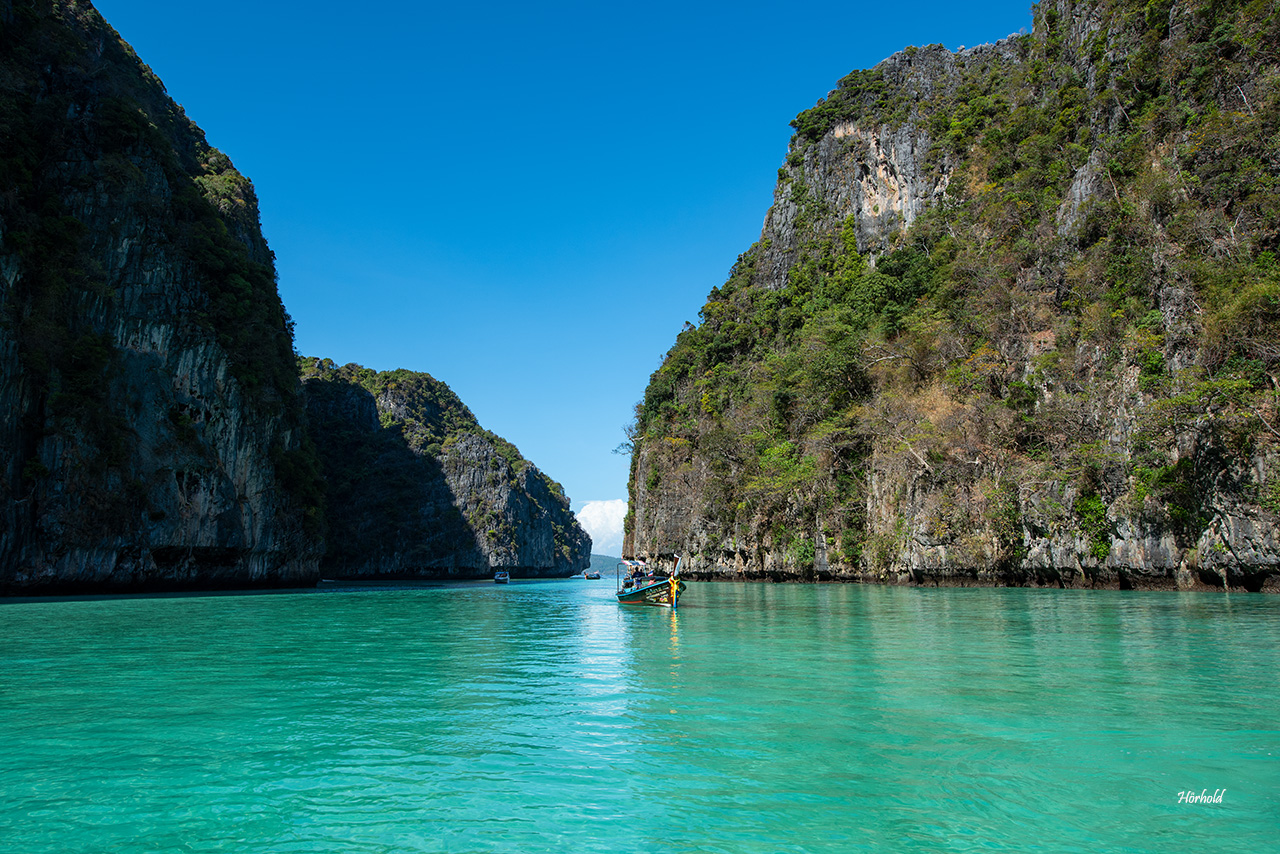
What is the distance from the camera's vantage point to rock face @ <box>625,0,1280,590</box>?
22.2 metres

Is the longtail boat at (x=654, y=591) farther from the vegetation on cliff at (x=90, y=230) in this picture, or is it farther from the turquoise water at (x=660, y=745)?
the vegetation on cliff at (x=90, y=230)

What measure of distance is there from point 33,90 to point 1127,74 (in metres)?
56.5

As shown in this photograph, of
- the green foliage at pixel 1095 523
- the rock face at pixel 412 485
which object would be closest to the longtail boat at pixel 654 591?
the green foliage at pixel 1095 523

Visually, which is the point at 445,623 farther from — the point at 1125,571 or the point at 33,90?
the point at 33,90

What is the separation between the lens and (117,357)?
3900 centimetres

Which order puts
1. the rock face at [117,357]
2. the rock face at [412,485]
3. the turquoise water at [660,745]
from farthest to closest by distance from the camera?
the rock face at [412,485] → the rock face at [117,357] → the turquoise water at [660,745]

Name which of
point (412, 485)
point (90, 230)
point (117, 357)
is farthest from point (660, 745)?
point (412, 485)

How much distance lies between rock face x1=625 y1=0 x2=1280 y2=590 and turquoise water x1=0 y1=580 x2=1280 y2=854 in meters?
10.4

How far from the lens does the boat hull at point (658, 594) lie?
24.3 m

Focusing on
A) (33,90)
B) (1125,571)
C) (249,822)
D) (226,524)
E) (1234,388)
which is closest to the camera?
(249,822)

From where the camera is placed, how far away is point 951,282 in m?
37.5

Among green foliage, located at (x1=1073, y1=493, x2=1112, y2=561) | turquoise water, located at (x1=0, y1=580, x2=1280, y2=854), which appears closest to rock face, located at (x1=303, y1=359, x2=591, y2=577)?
turquoise water, located at (x1=0, y1=580, x2=1280, y2=854)

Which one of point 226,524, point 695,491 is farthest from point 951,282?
point 226,524

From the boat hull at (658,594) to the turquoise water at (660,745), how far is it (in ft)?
31.7
